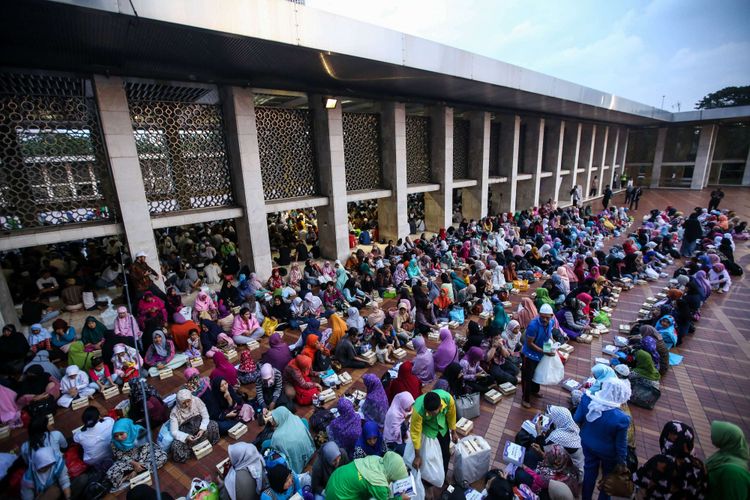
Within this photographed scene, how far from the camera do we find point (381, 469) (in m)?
3.03

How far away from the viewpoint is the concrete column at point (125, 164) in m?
7.56

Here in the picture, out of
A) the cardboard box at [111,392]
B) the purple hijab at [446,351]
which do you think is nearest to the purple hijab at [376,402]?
the purple hijab at [446,351]

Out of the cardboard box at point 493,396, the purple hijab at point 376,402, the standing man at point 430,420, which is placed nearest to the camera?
the standing man at point 430,420

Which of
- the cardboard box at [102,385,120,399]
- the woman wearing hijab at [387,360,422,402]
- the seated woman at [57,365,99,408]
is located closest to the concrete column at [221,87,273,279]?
the cardboard box at [102,385,120,399]

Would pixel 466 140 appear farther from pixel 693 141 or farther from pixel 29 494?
pixel 693 141

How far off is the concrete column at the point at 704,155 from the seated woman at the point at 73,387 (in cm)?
3878

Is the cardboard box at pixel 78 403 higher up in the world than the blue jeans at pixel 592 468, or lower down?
lower down

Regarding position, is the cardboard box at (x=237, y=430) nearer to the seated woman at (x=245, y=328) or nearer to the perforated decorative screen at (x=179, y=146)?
the seated woman at (x=245, y=328)

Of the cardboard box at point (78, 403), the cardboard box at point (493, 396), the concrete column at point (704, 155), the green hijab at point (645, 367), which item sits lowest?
the cardboard box at point (78, 403)

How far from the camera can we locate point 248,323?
295 inches

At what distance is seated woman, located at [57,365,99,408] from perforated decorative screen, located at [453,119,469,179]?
15.2 metres

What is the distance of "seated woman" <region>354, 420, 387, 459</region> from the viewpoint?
3.81m

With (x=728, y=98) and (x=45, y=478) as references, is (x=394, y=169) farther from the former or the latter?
(x=728, y=98)

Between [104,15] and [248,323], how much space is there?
5.61m
